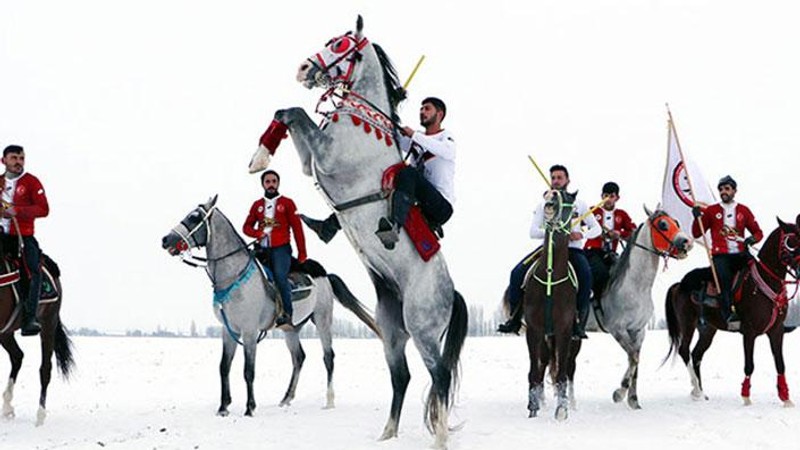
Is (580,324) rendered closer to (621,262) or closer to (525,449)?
(621,262)

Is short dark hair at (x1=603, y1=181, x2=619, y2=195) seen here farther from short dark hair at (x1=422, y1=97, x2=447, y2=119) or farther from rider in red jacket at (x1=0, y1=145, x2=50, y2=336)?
rider in red jacket at (x1=0, y1=145, x2=50, y2=336)

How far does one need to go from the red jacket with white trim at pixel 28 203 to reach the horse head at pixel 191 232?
1.60 meters

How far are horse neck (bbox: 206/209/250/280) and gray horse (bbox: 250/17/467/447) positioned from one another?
13.8 feet

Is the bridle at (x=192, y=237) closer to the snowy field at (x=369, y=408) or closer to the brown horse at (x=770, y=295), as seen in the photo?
the snowy field at (x=369, y=408)

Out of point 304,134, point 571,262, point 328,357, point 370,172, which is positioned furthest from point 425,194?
point 328,357

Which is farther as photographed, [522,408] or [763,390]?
[763,390]

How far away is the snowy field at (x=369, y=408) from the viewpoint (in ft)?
24.6

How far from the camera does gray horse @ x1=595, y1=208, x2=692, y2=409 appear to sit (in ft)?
37.4

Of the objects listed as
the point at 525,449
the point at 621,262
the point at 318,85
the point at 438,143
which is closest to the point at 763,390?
the point at 621,262

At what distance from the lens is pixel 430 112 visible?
7477mm

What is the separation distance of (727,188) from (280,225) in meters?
6.59

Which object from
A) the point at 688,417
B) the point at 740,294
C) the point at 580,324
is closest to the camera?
the point at 688,417

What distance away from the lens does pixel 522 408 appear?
11.0m

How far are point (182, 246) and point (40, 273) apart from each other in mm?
1778
